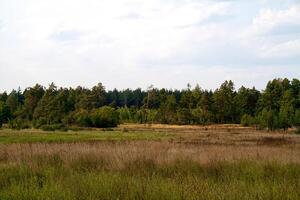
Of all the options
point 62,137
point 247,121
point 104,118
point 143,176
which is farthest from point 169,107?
point 143,176

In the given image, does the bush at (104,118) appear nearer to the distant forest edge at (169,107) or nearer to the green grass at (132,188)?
the distant forest edge at (169,107)

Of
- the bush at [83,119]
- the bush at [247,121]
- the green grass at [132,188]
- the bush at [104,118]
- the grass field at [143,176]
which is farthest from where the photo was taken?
the bush at [247,121]

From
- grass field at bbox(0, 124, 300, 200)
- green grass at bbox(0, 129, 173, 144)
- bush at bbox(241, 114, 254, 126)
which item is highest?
bush at bbox(241, 114, 254, 126)

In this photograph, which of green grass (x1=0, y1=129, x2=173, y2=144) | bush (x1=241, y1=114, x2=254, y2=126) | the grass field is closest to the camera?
the grass field

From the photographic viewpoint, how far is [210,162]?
1409 centimetres

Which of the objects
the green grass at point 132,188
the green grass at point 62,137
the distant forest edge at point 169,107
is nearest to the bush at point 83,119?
the distant forest edge at point 169,107

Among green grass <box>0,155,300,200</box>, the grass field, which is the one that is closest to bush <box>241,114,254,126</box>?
the grass field

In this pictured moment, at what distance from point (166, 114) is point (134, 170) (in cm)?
9955

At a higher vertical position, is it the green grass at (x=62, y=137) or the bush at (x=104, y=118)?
the bush at (x=104, y=118)

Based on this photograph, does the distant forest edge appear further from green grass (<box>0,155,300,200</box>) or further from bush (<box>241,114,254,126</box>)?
green grass (<box>0,155,300,200</box>)

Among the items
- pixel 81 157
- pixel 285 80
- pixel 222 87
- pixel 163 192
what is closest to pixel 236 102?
pixel 222 87

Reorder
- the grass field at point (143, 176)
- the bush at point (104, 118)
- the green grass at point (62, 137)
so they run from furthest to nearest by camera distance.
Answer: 1. the bush at point (104, 118)
2. the green grass at point (62, 137)
3. the grass field at point (143, 176)

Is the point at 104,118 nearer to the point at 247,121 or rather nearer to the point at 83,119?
the point at 83,119

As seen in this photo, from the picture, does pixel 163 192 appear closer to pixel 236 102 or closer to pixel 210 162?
pixel 210 162
